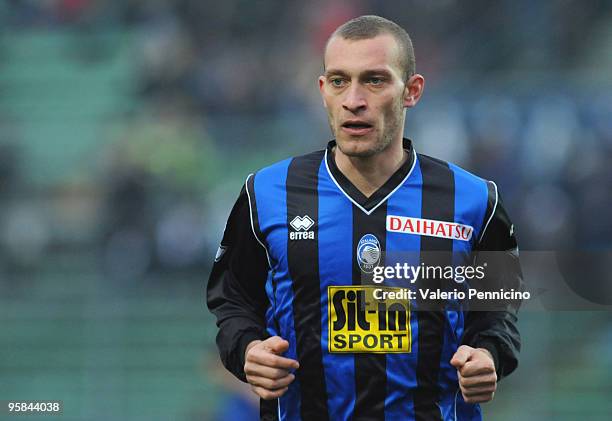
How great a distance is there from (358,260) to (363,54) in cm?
64

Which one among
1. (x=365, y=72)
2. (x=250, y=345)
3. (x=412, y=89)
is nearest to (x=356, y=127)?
(x=365, y=72)

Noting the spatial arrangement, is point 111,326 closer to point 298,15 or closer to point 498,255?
point 298,15

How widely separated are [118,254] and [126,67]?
298cm

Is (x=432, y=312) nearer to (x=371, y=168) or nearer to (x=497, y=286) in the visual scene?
(x=497, y=286)

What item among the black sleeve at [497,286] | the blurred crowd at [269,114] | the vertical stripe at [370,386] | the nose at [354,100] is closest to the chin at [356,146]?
the nose at [354,100]

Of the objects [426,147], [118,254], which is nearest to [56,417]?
[118,254]

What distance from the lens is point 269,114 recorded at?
31.5ft

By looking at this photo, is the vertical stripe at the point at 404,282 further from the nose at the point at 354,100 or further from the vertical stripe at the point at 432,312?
the nose at the point at 354,100

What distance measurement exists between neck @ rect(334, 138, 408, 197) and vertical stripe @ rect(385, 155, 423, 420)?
0.23 feet

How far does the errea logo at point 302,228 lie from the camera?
3.34m

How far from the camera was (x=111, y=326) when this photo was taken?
26.1 feet

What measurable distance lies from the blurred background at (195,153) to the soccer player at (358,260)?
2.83 metres

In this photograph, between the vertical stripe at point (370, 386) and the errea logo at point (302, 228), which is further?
the errea logo at point (302, 228)

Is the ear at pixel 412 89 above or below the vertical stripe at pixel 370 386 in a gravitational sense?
above
